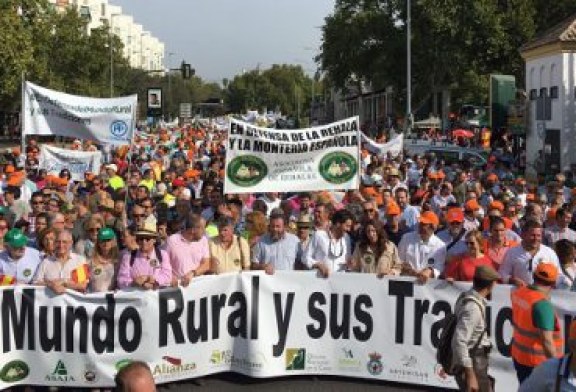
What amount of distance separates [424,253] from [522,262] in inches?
40.3

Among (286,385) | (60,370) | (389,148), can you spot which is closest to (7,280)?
(60,370)

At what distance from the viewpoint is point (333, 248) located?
350 inches

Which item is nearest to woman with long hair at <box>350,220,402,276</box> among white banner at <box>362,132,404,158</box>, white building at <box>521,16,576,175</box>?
white banner at <box>362,132,404,158</box>

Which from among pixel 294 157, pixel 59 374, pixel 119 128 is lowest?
pixel 59 374

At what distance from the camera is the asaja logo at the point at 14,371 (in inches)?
304

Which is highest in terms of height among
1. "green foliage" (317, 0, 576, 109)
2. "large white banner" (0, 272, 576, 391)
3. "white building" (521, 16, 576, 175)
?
"green foliage" (317, 0, 576, 109)

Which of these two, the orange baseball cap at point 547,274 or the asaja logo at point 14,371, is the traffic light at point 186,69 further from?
the orange baseball cap at point 547,274

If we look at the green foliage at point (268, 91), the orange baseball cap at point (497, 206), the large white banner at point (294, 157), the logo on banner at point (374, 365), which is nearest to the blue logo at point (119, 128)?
the large white banner at point (294, 157)

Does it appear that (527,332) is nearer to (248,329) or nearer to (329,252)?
(248,329)

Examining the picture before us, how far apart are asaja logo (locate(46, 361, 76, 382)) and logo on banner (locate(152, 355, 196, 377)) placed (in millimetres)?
744

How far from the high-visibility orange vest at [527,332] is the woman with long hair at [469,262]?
1.31 m

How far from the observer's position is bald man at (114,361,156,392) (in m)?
3.22

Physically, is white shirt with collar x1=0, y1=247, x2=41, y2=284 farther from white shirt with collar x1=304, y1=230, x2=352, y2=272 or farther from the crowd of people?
white shirt with collar x1=304, y1=230, x2=352, y2=272

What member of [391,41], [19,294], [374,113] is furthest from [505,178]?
[374,113]
